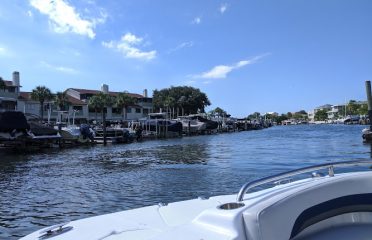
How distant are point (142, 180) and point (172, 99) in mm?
86047

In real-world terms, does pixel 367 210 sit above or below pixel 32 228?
above

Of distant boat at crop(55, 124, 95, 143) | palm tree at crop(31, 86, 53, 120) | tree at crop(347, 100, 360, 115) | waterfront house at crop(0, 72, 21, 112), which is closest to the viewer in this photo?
distant boat at crop(55, 124, 95, 143)

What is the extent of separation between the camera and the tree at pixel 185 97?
105375mm

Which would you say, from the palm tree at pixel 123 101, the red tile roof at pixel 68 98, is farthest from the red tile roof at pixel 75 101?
the palm tree at pixel 123 101

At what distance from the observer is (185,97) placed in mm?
107125

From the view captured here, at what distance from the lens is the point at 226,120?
352 feet

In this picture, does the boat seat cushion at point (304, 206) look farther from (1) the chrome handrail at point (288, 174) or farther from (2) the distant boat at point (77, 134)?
(2) the distant boat at point (77, 134)

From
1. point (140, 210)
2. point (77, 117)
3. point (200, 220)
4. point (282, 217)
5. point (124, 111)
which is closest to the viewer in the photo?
point (282, 217)

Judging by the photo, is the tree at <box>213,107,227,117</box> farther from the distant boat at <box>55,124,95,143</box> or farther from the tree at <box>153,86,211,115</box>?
the distant boat at <box>55,124,95,143</box>

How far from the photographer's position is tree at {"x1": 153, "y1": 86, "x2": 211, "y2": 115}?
105m

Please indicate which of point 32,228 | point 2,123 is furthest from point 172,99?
point 32,228

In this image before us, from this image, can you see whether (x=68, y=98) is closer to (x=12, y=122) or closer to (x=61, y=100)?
(x=61, y=100)

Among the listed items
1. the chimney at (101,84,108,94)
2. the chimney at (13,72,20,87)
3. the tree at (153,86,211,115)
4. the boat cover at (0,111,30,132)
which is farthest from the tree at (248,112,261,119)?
the boat cover at (0,111,30,132)

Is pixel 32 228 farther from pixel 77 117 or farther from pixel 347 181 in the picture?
pixel 77 117
